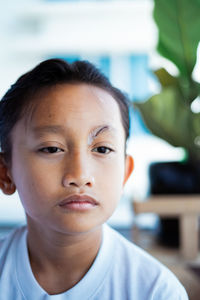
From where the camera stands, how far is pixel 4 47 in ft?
7.59

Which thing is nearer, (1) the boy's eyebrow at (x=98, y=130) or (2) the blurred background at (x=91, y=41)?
(1) the boy's eyebrow at (x=98, y=130)

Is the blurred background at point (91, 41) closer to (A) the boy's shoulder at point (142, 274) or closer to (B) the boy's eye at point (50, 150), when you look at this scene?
(A) the boy's shoulder at point (142, 274)

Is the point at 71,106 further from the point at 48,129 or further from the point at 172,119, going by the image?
the point at 172,119

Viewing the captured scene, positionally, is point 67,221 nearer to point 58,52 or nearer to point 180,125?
point 180,125

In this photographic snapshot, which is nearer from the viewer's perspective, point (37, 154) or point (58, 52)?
point (37, 154)

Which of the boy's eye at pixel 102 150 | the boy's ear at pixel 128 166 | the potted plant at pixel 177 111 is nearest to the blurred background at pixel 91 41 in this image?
the potted plant at pixel 177 111

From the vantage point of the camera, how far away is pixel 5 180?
59 cm

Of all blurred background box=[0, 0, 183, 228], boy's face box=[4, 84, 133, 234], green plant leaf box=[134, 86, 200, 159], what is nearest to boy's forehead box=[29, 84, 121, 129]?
boy's face box=[4, 84, 133, 234]

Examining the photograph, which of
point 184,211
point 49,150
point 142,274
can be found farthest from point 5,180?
point 184,211

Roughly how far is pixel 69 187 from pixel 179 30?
0.59 meters

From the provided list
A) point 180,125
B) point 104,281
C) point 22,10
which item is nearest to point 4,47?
point 22,10

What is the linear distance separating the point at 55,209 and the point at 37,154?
0.08m

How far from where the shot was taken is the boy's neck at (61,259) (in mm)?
549

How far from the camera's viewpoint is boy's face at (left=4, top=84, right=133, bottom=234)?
1.56 ft
